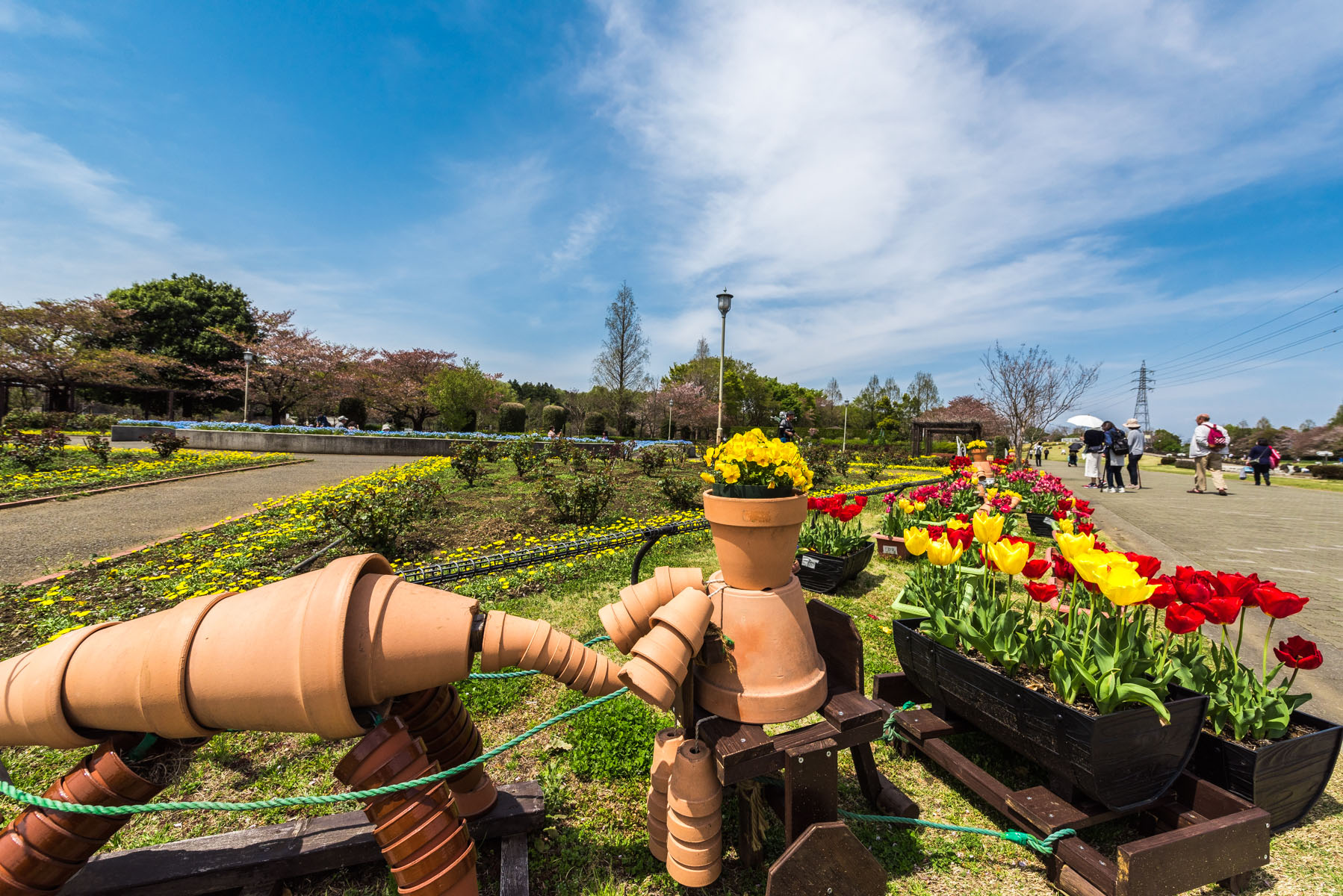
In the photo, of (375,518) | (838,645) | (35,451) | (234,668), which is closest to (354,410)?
(35,451)

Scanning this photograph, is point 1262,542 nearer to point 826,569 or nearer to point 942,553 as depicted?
point 826,569

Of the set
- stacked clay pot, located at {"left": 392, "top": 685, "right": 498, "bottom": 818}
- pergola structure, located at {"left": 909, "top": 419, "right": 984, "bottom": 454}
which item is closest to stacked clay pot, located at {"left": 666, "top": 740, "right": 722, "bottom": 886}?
stacked clay pot, located at {"left": 392, "top": 685, "right": 498, "bottom": 818}

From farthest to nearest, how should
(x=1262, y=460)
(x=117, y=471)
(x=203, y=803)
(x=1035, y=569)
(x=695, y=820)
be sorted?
(x=1262, y=460) → (x=117, y=471) → (x=1035, y=569) → (x=695, y=820) → (x=203, y=803)

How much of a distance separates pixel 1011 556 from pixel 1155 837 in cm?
94

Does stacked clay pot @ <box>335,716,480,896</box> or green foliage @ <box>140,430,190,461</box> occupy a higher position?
green foliage @ <box>140,430,190,461</box>

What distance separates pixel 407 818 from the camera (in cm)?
126

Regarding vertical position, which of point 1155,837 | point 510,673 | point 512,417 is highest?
point 512,417

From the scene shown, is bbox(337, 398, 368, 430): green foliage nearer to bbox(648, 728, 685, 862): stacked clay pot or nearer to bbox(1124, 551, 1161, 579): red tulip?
bbox(648, 728, 685, 862): stacked clay pot

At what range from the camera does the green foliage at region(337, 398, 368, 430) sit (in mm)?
28516

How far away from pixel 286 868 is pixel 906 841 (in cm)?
212

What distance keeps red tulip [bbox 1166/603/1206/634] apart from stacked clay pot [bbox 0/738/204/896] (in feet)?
10.1

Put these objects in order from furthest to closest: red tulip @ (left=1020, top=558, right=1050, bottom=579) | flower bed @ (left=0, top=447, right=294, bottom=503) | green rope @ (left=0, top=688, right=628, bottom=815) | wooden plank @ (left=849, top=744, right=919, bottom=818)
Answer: flower bed @ (left=0, top=447, right=294, bottom=503) < red tulip @ (left=1020, top=558, right=1050, bottom=579) < wooden plank @ (left=849, top=744, right=919, bottom=818) < green rope @ (left=0, top=688, right=628, bottom=815)

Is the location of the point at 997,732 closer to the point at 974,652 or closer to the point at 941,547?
the point at 974,652

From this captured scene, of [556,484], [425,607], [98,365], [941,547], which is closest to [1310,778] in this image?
[941,547]
